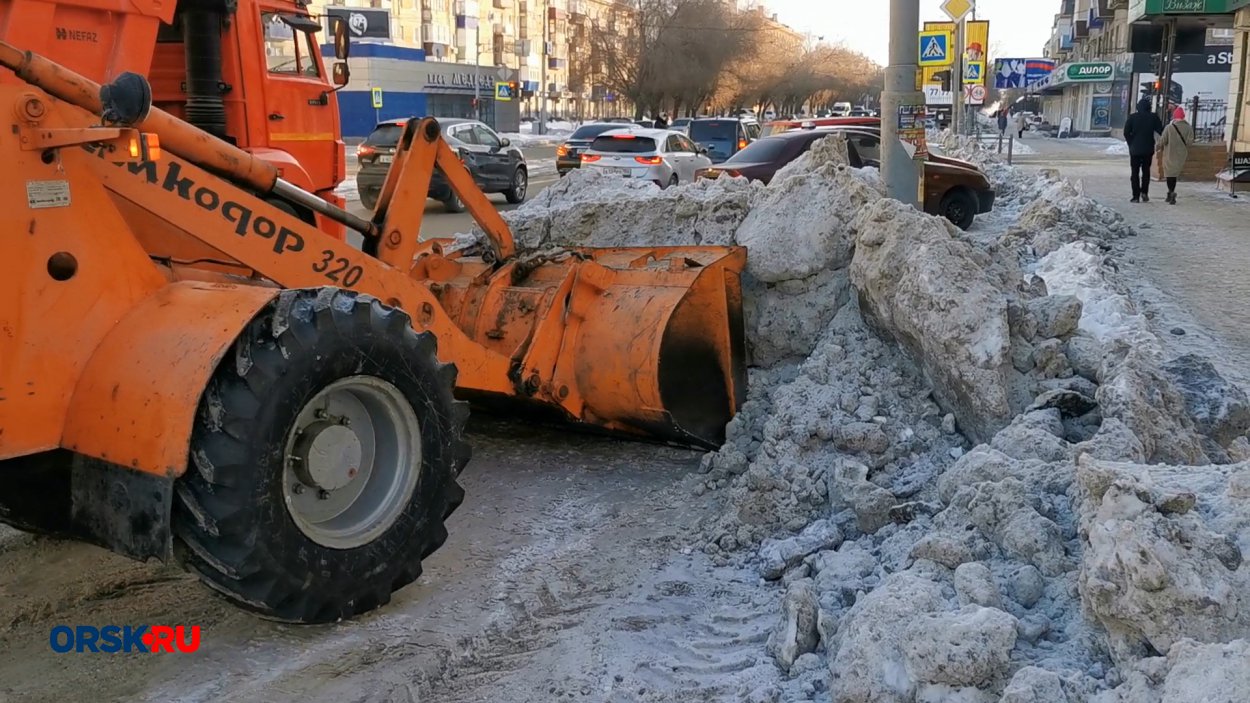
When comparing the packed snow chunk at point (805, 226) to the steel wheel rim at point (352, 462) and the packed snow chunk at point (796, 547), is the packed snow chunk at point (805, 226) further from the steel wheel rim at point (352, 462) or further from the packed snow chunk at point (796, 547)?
the steel wheel rim at point (352, 462)

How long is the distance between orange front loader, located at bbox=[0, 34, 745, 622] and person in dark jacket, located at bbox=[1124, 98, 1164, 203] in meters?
16.8

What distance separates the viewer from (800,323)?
663 centimetres

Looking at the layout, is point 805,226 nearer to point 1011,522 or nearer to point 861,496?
point 861,496

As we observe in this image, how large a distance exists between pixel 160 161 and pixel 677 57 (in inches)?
2278

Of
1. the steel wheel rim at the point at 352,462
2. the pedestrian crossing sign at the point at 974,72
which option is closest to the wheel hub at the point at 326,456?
the steel wheel rim at the point at 352,462

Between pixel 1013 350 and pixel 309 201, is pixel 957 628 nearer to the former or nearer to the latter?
pixel 1013 350

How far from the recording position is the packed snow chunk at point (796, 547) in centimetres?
463

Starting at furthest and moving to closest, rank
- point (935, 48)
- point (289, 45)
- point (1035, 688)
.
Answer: point (935, 48) → point (289, 45) → point (1035, 688)

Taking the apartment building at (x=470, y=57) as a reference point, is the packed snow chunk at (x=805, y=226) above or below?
below

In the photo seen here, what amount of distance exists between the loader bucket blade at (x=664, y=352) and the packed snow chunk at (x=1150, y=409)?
1.95 m

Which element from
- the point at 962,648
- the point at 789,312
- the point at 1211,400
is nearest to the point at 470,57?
the point at 789,312

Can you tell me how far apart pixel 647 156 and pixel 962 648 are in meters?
18.3

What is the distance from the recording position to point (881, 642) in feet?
11.4

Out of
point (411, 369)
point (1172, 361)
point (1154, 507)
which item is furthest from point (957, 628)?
point (1172, 361)
